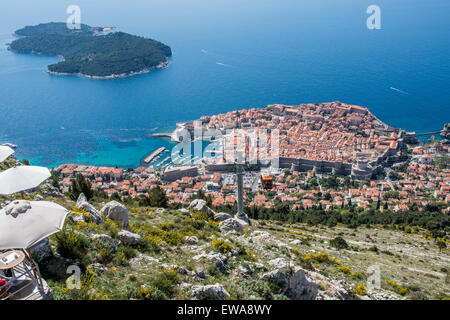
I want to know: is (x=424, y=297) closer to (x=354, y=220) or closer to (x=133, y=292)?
(x=133, y=292)

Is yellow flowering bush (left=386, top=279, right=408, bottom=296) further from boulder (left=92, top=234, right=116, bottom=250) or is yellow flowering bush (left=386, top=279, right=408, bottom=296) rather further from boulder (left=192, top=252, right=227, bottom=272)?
boulder (left=92, top=234, right=116, bottom=250)

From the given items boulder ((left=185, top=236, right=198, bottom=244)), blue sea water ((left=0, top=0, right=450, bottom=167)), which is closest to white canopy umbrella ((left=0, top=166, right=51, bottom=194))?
boulder ((left=185, top=236, right=198, bottom=244))

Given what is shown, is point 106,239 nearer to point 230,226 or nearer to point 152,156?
point 230,226

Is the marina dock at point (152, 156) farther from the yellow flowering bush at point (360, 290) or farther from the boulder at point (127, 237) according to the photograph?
the yellow flowering bush at point (360, 290)

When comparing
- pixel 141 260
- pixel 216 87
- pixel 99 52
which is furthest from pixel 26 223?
pixel 99 52

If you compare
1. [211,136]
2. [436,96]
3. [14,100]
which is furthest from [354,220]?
[14,100]
